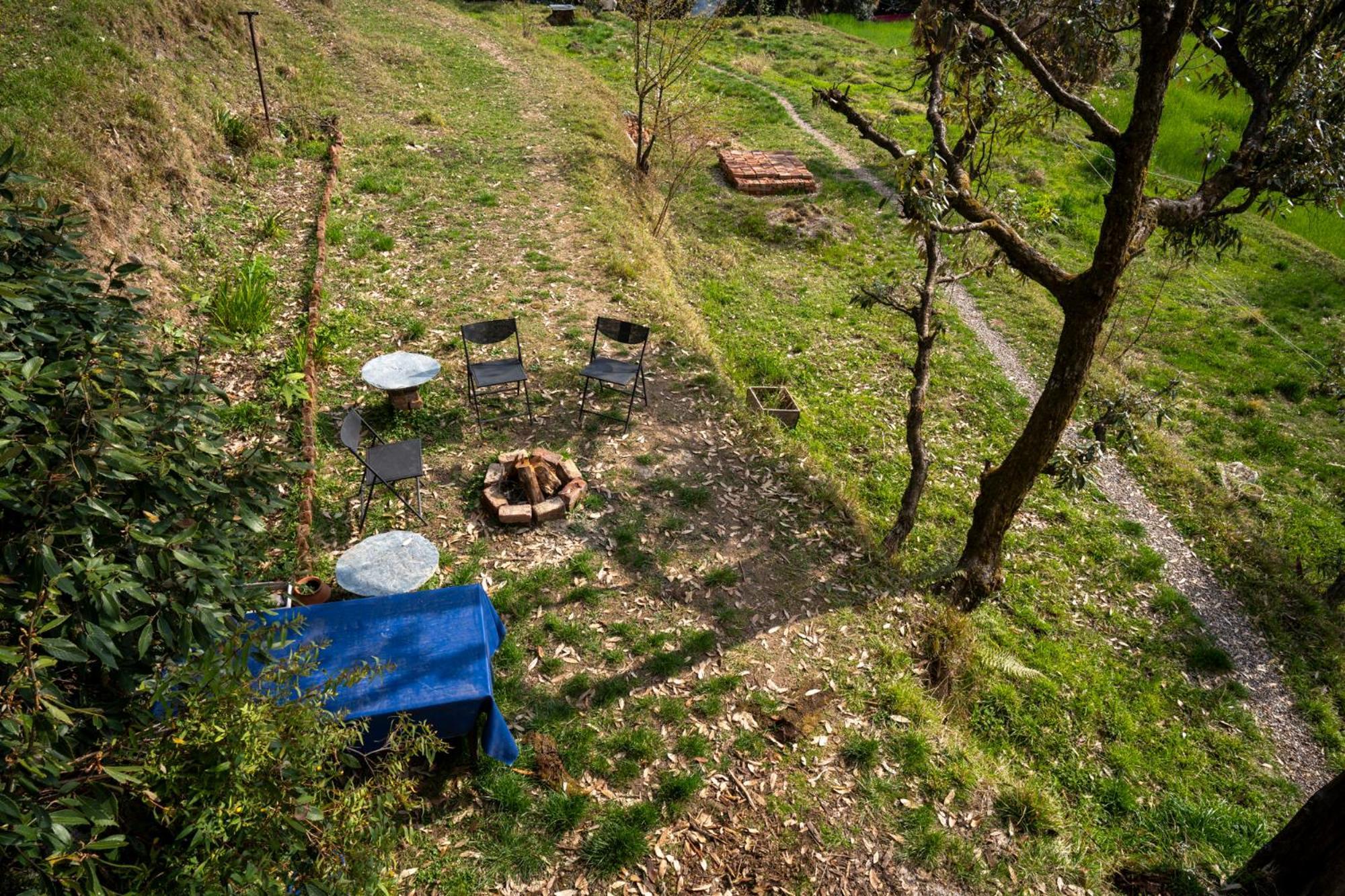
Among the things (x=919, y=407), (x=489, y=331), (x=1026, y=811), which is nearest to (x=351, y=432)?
(x=489, y=331)

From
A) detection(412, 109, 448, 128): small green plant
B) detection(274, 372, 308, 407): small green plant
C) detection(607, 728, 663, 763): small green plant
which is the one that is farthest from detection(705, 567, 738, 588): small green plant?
detection(412, 109, 448, 128): small green plant

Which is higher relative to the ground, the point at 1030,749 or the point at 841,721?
the point at 841,721

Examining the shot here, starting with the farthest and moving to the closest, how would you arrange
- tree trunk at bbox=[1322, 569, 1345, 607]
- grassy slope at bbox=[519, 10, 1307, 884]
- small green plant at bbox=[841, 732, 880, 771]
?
tree trunk at bbox=[1322, 569, 1345, 607], grassy slope at bbox=[519, 10, 1307, 884], small green plant at bbox=[841, 732, 880, 771]

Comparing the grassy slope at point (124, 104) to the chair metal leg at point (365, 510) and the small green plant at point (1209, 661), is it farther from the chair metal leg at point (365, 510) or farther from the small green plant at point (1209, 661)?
the small green plant at point (1209, 661)

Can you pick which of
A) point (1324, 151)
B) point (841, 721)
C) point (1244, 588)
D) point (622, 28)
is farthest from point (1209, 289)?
point (622, 28)

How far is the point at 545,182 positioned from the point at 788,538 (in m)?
10.8

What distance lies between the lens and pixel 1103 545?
9.93 meters

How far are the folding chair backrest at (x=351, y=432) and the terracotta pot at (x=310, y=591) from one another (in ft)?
4.08

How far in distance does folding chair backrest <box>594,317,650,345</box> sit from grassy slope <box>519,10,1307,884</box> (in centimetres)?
297

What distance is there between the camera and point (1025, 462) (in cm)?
753

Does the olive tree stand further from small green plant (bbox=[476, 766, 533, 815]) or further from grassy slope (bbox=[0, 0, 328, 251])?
grassy slope (bbox=[0, 0, 328, 251])

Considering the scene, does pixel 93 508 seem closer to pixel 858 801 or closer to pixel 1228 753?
pixel 858 801

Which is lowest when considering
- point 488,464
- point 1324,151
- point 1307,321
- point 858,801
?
point 858,801

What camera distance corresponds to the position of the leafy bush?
7.91 ft
